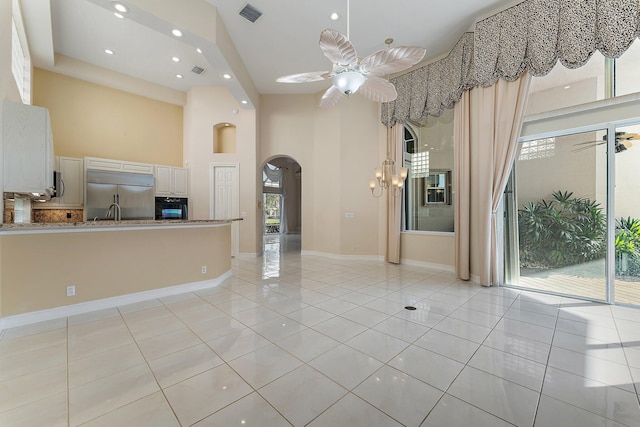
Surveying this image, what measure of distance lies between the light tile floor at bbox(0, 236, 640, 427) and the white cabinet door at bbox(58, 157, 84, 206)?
362 centimetres

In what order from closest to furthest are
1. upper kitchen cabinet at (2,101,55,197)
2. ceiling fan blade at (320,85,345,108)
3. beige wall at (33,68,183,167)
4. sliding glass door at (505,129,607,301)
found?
upper kitchen cabinet at (2,101,55,197), ceiling fan blade at (320,85,345,108), sliding glass door at (505,129,607,301), beige wall at (33,68,183,167)

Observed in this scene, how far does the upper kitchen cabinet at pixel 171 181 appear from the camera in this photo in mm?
6055

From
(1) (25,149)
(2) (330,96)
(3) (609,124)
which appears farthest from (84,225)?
(3) (609,124)

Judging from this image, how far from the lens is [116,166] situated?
559 centimetres

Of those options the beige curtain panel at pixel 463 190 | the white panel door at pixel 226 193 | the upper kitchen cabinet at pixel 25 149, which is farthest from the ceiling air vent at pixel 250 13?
the beige curtain panel at pixel 463 190

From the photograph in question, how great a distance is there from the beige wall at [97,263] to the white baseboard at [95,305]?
49mm

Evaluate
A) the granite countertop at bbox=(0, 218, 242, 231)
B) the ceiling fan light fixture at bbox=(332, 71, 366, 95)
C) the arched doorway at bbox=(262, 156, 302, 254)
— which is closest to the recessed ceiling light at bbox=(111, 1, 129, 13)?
the granite countertop at bbox=(0, 218, 242, 231)

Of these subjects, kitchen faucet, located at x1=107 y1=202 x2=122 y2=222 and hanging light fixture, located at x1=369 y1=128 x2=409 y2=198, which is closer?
hanging light fixture, located at x1=369 y1=128 x2=409 y2=198

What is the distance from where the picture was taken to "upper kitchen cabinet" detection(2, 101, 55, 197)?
277cm

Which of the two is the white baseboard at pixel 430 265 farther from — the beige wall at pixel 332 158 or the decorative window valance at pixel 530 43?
the decorative window valance at pixel 530 43

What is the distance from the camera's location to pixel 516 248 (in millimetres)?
4012

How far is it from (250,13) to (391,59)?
297 cm

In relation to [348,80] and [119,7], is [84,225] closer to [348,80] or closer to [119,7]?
[119,7]

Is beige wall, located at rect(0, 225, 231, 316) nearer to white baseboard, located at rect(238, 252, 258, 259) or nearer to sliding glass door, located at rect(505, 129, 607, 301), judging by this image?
white baseboard, located at rect(238, 252, 258, 259)
